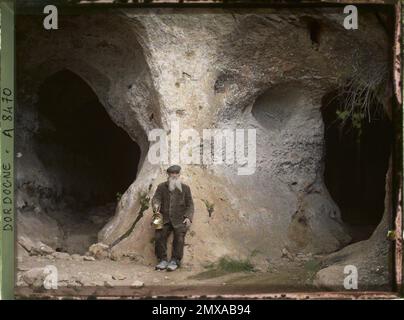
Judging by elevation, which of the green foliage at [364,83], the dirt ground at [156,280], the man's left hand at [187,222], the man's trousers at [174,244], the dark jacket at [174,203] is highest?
the green foliage at [364,83]

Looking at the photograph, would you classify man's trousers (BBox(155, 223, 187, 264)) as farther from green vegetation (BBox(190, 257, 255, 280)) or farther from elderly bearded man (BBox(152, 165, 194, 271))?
green vegetation (BBox(190, 257, 255, 280))

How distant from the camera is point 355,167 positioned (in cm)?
1048

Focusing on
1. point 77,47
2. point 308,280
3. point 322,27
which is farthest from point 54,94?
point 308,280

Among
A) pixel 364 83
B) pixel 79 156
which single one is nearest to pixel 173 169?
pixel 364 83

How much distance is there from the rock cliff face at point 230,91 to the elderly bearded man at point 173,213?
149 mm

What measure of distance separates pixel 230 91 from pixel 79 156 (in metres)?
3.77

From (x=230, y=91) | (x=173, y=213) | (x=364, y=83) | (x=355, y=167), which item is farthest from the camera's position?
(x=355, y=167)

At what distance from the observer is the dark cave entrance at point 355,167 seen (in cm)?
938

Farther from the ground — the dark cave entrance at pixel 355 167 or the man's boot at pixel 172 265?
the dark cave entrance at pixel 355 167

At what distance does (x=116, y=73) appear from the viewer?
8148mm

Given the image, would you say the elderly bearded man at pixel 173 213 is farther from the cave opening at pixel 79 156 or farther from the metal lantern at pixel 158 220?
the cave opening at pixel 79 156

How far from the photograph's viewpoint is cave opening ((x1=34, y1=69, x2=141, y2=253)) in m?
9.23

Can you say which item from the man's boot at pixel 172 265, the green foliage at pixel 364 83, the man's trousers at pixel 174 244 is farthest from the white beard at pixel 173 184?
the green foliage at pixel 364 83

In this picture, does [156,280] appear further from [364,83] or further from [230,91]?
[364,83]
